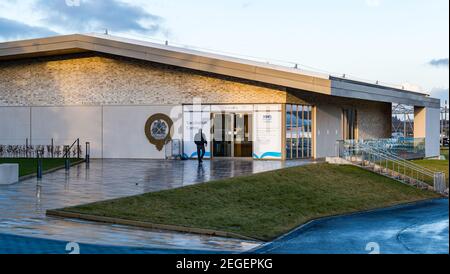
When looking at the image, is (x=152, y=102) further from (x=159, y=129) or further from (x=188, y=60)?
(x=188, y=60)

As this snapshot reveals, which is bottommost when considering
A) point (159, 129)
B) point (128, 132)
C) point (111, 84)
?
point (128, 132)

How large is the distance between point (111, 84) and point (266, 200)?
16377mm

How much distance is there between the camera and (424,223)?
712 inches

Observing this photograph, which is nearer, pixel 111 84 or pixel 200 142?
pixel 200 142

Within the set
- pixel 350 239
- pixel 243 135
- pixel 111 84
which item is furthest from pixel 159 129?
pixel 350 239

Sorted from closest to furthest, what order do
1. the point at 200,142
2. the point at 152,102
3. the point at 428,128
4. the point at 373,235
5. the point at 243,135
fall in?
the point at 373,235 < the point at 200,142 < the point at 243,135 < the point at 152,102 < the point at 428,128

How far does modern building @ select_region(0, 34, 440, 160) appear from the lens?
3122 centimetres

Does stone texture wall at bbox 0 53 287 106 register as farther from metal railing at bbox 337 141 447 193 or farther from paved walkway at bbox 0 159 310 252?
metal railing at bbox 337 141 447 193

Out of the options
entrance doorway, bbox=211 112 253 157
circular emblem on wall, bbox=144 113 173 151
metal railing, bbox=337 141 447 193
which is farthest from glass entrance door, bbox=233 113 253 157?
metal railing, bbox=337 141 447 193

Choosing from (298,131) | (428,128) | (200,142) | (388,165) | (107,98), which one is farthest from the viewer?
(428,128)

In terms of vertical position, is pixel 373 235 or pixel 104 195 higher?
pixel 104 195

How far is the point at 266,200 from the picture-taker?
19.6m

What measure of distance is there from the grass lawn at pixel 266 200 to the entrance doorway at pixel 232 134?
5391 mm
